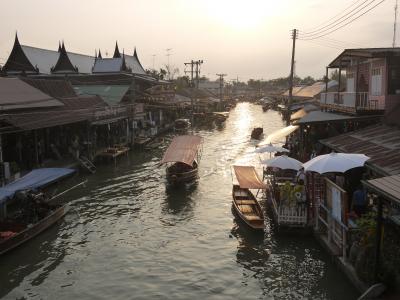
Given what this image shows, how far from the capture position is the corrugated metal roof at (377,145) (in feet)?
50.1

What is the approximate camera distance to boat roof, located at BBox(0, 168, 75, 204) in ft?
56.2

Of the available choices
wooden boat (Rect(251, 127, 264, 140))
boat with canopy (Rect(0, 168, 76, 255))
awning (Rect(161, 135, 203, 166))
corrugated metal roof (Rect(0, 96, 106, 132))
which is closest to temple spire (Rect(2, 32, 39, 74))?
corrugated metal roof (Rect(0, 96, 106, 132))

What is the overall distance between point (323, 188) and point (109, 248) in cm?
876

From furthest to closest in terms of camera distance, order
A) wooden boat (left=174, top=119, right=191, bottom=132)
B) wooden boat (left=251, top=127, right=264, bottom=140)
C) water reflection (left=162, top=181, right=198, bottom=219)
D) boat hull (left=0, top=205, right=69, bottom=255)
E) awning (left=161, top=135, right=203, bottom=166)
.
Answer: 1. wooden boat (left=174, top=119, right=191, bottom=132)
2. wooden boat (left=251, top=127, right=264, bottom=140)
3. awning (left=161, top=135, right=203, bottom=166)
4. water reflection (left=162, top=181, right=198, bottom=219)
5. boat hull (left=0, top=205, right=69, bottom=255)

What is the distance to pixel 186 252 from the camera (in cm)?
1723

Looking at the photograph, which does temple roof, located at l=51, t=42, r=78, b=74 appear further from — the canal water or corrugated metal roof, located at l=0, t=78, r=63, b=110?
the canal water

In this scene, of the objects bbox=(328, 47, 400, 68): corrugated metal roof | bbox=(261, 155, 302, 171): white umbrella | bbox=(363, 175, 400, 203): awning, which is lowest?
bbox=(261, 155, 302, 171): white umbrella

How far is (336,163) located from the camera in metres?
15.1

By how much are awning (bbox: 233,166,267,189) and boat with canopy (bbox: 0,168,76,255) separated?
8.45 m

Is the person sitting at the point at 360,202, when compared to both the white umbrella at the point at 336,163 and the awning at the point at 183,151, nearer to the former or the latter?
the white umbrella at the point at 336,163

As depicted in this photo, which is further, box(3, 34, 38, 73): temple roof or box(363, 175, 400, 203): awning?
box(3, 34, 38, 73): temple roof

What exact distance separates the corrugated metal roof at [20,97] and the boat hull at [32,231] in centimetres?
855

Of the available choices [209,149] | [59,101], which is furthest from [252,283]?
[209,149]

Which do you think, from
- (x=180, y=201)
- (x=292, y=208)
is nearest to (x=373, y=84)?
(x=292, y=208)
